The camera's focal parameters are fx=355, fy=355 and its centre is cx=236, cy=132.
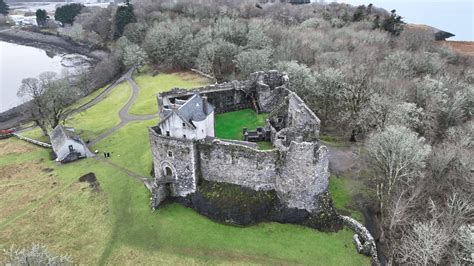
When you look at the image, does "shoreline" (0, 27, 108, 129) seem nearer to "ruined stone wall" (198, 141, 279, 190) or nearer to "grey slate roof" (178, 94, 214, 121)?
"grey slate roof" (178, 94, 214, 121)

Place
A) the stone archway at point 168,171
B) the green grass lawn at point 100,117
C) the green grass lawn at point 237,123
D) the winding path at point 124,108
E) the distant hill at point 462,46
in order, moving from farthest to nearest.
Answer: the distant hill at point 462,46, the green grass lawn at point 100,117, the winding path at point 124,108, the green grass lawn at point 237,123, the stone archway at point 168,171

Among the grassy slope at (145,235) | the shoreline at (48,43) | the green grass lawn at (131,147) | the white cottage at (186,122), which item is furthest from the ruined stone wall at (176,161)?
the shoreline at (48,43)

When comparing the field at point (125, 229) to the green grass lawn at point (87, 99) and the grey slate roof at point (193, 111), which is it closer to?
the grey slate roof at point (193, 111)

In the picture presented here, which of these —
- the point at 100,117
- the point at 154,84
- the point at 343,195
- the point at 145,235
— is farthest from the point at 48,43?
the point at 343,195

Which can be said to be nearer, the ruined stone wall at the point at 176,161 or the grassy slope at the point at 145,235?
the grassy slope at the point at 145,235

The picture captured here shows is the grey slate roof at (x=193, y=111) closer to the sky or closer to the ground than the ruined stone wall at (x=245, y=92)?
closer to the sky

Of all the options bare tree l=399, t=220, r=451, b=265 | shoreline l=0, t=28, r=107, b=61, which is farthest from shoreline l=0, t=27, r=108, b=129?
bare tree l=399, t=220, r=451, b=265
